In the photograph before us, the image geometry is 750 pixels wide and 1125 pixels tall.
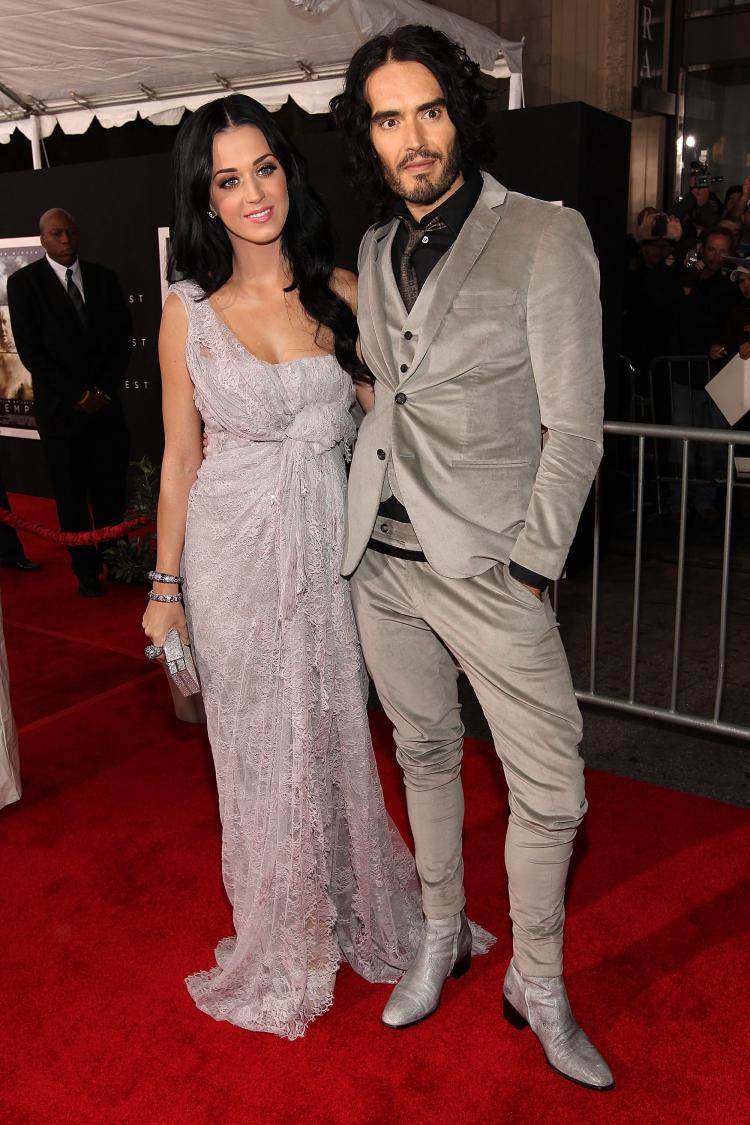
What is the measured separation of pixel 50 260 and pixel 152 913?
451 centimetres

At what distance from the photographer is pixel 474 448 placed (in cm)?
203

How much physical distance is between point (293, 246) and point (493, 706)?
1141 mm

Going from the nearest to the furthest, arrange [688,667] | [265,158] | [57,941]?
[265,158]
[57,941]
[688,667]

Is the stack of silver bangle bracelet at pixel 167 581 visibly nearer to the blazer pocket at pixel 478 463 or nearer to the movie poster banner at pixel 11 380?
the blazer pocket at pixel 478 463

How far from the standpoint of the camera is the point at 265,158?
2.22m

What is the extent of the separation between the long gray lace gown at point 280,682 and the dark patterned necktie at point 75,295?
423 cm

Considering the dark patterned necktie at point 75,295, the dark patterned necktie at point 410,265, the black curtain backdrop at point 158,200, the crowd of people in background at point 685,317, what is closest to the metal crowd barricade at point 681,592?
the dark patterned necktie at point 410,265

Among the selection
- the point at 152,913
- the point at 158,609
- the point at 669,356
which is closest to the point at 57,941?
the point at 152,913

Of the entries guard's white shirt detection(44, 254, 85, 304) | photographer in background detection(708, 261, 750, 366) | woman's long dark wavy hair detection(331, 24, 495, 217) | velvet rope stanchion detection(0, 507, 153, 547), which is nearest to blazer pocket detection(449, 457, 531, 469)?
woman's long dark wavy hair detection(331, 24, 495, 217)

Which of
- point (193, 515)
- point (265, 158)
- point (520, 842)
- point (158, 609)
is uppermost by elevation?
point (265, 158)

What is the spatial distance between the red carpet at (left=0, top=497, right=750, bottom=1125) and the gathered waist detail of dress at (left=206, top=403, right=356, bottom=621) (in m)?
1.06

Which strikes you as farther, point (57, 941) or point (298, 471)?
point (57, 941)

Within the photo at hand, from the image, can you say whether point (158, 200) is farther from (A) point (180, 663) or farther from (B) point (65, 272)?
(A) point (180, 663)

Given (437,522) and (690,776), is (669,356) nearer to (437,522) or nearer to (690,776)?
(690,776)
